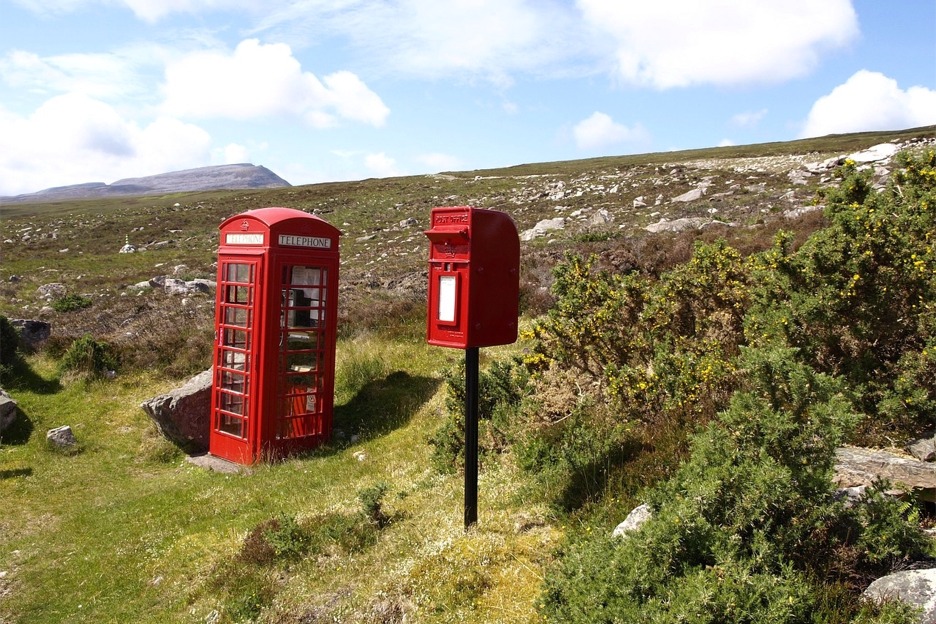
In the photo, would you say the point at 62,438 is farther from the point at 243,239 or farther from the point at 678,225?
the point at 678,225

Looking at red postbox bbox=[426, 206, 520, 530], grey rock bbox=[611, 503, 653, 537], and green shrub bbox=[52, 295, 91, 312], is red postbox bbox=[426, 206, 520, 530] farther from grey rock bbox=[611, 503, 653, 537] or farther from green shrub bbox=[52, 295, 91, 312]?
green shrub bbox=[52, 295, 91, 312]

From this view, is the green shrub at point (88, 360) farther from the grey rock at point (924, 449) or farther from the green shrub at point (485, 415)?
the grey rock at point (924, 449)

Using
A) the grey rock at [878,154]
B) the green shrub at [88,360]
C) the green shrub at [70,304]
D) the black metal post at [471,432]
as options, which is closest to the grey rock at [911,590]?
the black metal post at [471,432]

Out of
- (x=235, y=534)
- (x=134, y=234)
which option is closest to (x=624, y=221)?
(x=235, y=534)

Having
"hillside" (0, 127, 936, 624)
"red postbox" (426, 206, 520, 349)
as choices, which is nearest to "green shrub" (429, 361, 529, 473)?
"hillside" (0, 127, 936, 624)

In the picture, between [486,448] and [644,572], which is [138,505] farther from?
[644,572]

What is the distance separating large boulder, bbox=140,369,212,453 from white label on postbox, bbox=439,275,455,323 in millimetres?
5983

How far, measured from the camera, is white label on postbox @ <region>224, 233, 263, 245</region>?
8.20 meters

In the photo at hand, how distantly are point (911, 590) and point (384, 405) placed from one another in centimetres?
730

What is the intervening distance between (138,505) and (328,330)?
3049 millimetres

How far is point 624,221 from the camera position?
75.2 feet

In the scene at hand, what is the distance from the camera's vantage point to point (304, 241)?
8367 mm

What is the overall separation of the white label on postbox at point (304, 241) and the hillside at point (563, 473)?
8.40ft

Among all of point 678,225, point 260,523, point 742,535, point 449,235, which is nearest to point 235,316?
point 260,523
